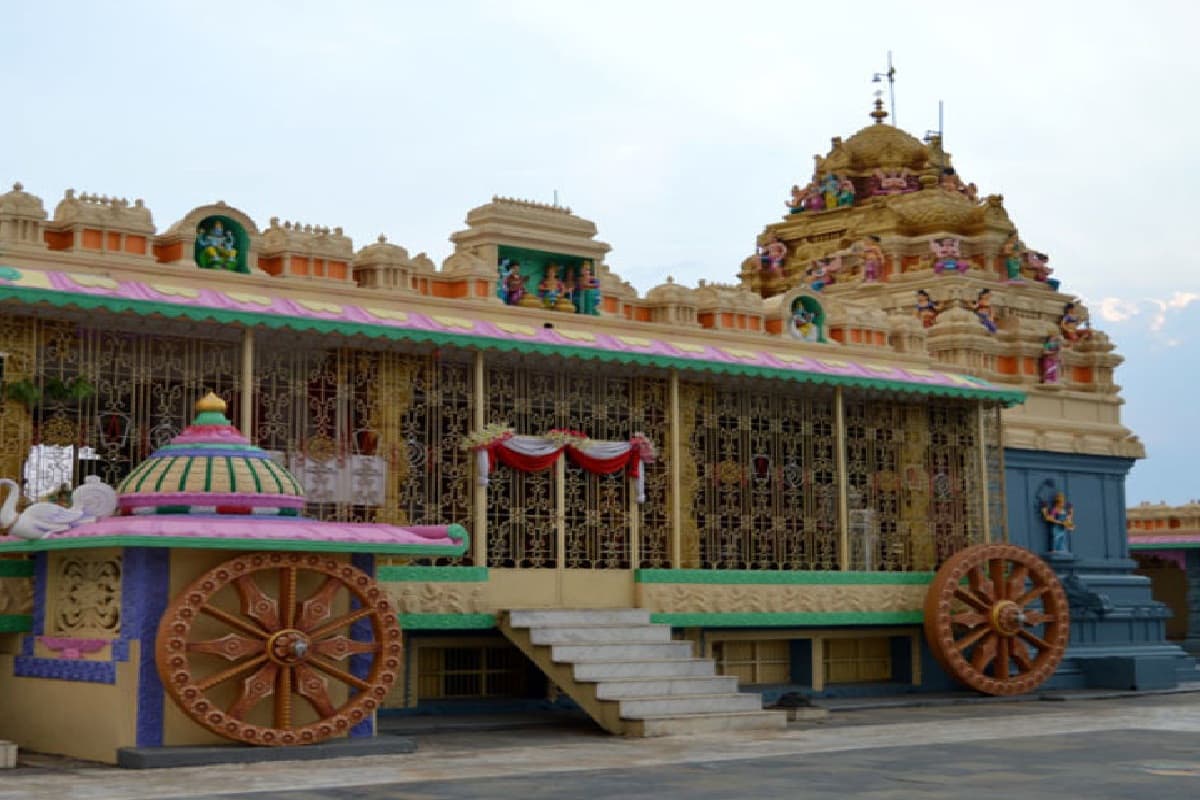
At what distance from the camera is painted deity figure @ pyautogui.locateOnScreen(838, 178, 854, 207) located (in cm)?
3250

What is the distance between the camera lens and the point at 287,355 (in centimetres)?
1842

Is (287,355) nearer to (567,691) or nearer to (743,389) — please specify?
(567,691)

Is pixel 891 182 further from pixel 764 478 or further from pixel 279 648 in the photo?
pixel 279 648

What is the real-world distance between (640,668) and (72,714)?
5.91 meters

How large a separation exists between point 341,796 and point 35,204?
790 centimetres

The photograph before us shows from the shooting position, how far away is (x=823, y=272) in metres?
31.0

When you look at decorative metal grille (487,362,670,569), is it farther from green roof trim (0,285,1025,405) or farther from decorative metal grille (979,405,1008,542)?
A: decorative metal grille (979,405,1008,542)

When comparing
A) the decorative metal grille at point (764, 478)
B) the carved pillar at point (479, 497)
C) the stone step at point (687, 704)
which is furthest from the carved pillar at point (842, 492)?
the carved pillar at point (479, 497)

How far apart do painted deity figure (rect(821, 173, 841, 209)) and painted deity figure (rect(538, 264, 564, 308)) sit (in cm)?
1267

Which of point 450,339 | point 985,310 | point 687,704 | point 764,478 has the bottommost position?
point 687,704

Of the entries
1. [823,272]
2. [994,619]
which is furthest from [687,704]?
[823,272]

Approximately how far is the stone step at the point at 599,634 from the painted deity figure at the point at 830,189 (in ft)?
48.8

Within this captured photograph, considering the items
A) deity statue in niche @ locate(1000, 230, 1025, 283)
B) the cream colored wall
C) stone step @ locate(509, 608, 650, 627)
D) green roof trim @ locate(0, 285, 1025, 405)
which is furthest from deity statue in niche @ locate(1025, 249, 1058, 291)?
the cream colored wall

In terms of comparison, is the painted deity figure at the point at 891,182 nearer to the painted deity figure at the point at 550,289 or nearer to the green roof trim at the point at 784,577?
the green roof trim at the point at 784,577
